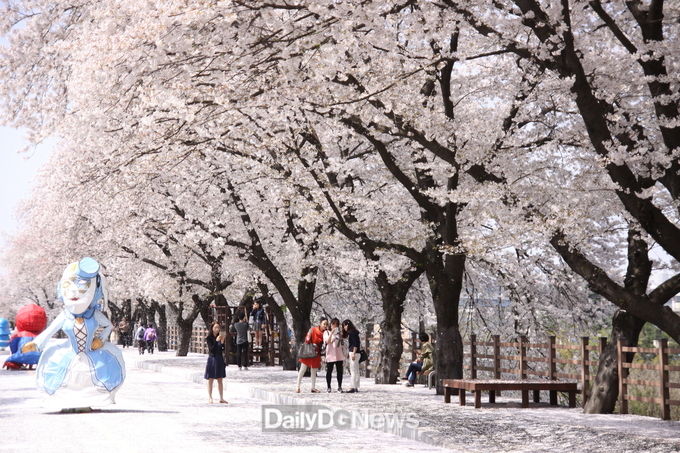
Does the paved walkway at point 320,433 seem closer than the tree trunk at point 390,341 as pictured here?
Yes

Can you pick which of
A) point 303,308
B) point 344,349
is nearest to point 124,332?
point 303,308

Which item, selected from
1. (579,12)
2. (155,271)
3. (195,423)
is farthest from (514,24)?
(155,271)

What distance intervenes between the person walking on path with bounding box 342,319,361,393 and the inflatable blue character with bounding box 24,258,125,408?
6661mm

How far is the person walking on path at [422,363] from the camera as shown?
23.0 metres

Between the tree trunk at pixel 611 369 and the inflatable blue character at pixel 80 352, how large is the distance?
28.0 feet

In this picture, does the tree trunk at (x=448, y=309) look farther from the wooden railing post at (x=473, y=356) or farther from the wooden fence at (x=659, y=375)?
the wooden fence at (x=659, y=375)

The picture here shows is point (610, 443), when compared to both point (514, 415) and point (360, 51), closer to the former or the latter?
point (514, 415)

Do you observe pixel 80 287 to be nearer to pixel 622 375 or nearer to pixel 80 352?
pixel 80 352

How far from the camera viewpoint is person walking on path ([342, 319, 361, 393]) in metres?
20.7

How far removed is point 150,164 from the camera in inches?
607

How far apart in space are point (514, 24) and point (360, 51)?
13.0ft

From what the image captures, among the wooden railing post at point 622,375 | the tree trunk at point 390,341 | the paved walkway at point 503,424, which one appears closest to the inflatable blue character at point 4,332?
the paved walkway at point 503,424

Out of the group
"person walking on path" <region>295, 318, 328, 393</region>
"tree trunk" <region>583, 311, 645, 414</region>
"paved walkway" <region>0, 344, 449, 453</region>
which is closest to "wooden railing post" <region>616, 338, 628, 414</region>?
"tree trunk" <region>583, 311, 645, 414</region>

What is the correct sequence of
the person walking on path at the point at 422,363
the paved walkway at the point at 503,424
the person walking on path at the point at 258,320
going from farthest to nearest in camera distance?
the person walking on path at the point at 258,320 < the person walking on path at the point at 422,363 < the paved walkway at the point at 503,424
